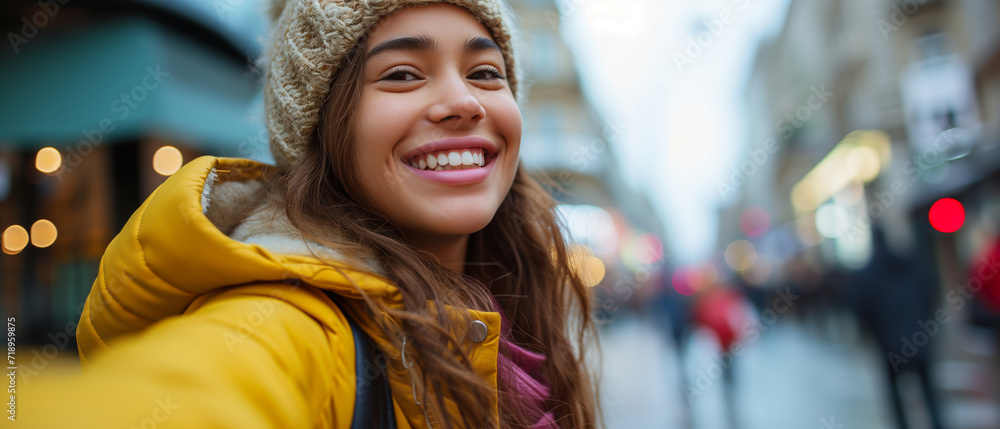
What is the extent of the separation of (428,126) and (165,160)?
5574 mm

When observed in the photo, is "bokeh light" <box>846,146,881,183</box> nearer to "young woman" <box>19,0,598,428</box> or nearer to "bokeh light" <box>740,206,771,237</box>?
"young woman" <box>19,0,598,428</box>

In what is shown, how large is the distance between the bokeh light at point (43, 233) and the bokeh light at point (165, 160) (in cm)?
105

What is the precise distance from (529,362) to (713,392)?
25.9 feet

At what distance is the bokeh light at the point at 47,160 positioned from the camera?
17.2 feet

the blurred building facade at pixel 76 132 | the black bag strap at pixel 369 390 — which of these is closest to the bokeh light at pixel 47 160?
the blurred building facade at pixel 76 132

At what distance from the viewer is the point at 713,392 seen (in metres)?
8.40

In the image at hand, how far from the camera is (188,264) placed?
96 cm

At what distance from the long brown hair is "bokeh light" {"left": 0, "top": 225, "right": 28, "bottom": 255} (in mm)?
5078

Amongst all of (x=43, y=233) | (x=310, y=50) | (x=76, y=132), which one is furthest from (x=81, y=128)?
(x=310, y=50)

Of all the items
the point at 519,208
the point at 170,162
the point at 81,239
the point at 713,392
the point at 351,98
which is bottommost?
the point at 713,392

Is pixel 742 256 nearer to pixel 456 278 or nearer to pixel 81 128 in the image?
pixel 81 128

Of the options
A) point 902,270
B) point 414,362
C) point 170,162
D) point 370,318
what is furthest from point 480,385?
point 170,162

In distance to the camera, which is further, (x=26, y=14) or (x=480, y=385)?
(x=26, y=14)

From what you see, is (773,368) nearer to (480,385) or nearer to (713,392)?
(713,392)
